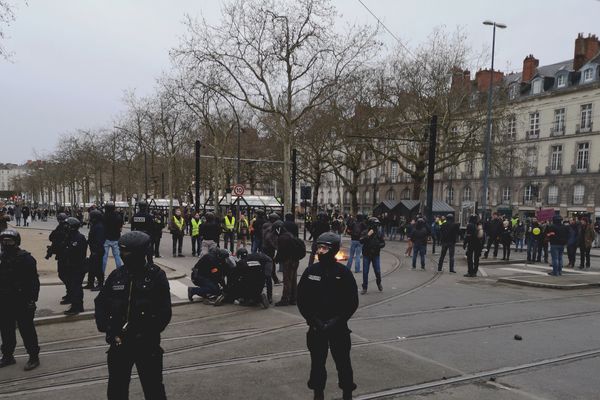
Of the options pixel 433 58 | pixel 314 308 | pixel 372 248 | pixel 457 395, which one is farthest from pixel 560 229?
pixel 433 58

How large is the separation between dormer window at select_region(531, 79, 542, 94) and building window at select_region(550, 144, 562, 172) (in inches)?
260

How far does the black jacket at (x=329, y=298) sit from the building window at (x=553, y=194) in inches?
2049

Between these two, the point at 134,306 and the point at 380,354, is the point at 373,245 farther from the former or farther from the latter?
the point at 134,306

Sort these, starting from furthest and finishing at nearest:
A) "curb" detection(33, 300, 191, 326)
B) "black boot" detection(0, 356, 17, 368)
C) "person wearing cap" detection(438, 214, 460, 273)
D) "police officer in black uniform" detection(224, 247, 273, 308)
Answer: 1. "person wearing cap" detection(438, 214, 460, 273)
2. "police officer in black uniform" detection(224, 247, 273, 308)
3. "curb" detection(33, 300, 191, 326)
4. "black boot" detection(0, 356, 17, 368)

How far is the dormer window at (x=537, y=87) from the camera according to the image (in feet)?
172

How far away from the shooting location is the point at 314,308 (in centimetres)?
422

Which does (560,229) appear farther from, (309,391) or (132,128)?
(132,128)

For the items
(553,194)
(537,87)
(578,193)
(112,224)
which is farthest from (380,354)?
(537,87)

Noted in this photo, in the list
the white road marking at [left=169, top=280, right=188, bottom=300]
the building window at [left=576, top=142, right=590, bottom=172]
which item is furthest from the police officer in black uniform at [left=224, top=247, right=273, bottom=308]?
the building window at [left=576, top=142, right=590, bottom=172]

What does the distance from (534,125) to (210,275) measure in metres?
52.8

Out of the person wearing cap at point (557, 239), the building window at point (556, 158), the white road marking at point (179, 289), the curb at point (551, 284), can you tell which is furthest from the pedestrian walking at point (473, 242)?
the building window at point (556, 158)

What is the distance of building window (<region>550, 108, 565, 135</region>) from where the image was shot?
49.9m

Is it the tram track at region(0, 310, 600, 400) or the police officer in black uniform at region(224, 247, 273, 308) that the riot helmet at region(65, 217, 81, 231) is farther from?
the tram track at region(0, 310, 600, 400)

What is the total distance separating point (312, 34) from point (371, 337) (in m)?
21.7
